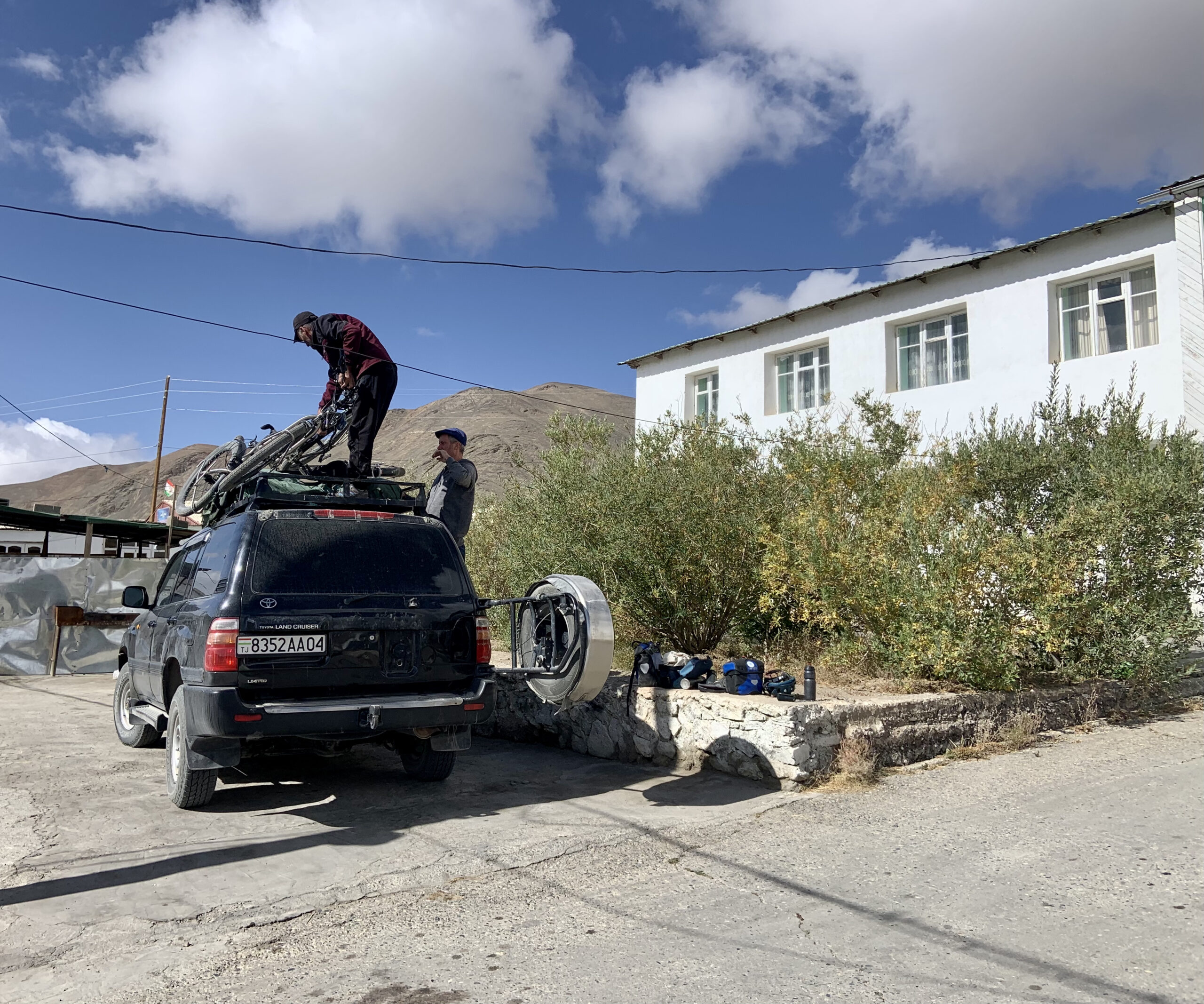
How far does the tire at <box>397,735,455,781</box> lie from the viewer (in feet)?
21.6

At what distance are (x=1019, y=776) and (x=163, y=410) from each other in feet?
121

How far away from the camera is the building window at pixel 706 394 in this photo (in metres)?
25.2

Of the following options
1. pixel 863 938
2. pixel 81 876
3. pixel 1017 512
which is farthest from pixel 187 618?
pixel 1017 512

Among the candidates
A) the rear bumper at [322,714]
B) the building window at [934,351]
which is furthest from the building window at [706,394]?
the rear bumper at [322,714]

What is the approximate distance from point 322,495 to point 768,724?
12.1ft

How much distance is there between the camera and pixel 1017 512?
9.88 m

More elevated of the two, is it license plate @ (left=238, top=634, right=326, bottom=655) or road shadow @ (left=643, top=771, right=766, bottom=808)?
license plate @ (left=238, top=634, right=326, bottom=655)

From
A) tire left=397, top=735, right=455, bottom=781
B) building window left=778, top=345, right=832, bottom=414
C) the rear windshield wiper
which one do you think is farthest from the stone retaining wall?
building window left=778, top=345, right=832, bottom=414

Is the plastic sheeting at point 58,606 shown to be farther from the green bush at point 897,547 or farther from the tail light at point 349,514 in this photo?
the tail light at point 349,514

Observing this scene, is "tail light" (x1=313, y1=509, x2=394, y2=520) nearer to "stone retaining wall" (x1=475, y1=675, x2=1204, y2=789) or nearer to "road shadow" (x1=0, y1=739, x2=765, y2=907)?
"road shadow" (x1=0, y1=739, x2=765, y2=907)

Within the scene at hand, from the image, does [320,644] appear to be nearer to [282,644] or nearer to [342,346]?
[282,644]

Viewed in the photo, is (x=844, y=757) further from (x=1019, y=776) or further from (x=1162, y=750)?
(x=1162, y=750)

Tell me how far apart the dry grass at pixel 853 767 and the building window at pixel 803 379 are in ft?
52.2

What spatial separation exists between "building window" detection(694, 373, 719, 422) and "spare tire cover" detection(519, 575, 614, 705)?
18857mm
